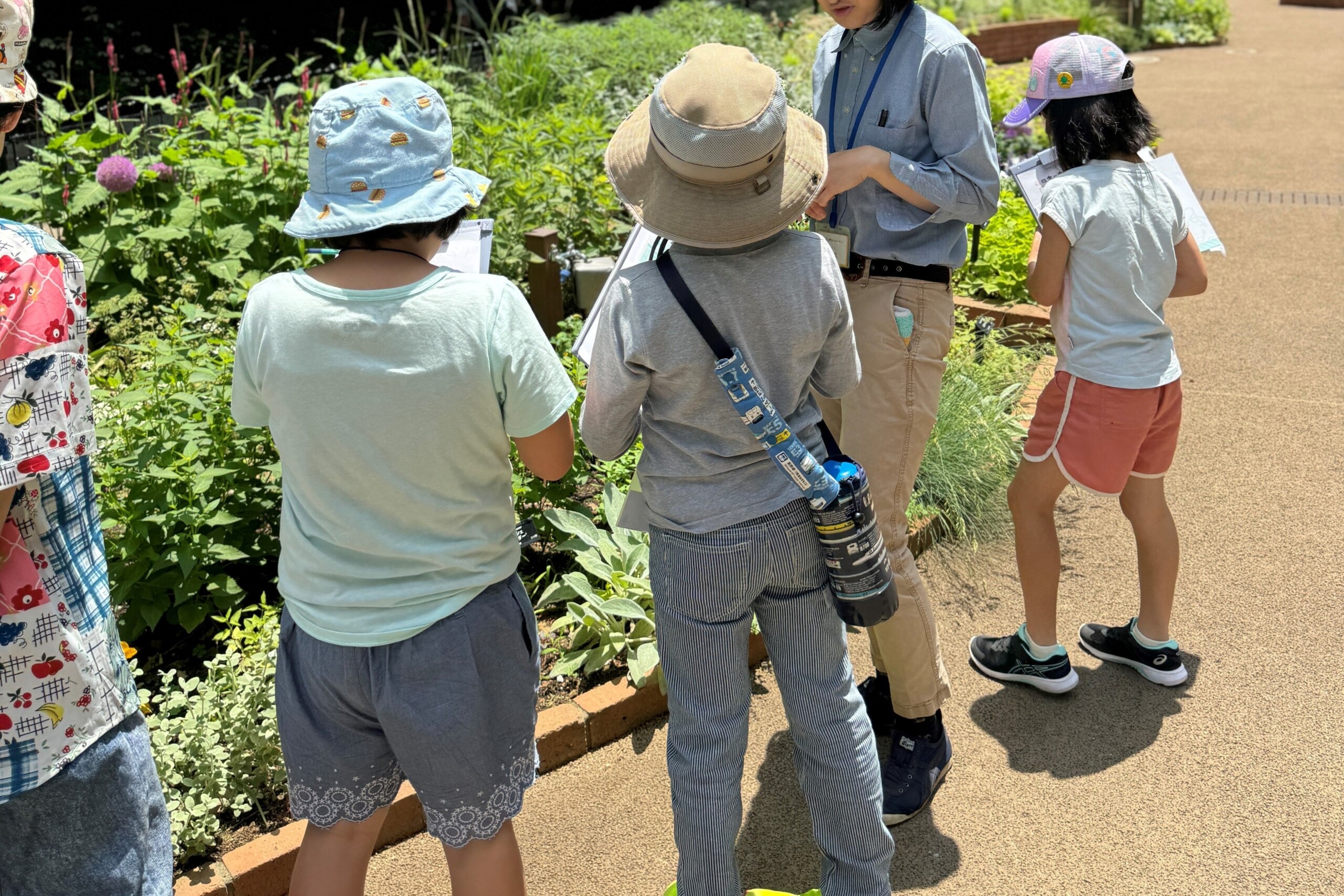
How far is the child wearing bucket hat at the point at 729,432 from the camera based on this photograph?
205 cm

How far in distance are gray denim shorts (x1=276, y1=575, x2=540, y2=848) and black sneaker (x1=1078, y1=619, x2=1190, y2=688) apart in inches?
79.1

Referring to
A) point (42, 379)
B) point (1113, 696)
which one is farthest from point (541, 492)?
point (42, 379)

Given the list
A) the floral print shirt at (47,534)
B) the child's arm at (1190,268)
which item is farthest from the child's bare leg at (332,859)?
the child's arm at (1190,268)

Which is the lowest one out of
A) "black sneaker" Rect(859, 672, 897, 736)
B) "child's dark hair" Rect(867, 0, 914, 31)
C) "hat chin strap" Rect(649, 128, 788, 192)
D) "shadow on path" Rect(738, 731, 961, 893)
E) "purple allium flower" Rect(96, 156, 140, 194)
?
"shadow on path" Rect(738, 731, 961, 893)

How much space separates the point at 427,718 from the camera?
2.04m

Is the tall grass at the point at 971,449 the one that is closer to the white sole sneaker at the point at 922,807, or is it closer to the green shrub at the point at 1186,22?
the white sole sneaker at the point at 922,807

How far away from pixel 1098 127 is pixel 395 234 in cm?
190

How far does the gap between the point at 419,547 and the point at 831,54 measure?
1.61m

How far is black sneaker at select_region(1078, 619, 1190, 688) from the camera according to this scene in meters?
3.36

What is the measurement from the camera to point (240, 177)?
5.08 metres

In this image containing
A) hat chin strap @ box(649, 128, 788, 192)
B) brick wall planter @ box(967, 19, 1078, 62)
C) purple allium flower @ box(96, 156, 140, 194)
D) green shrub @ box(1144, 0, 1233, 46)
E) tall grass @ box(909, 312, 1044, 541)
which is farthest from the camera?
green shrub @ box(1144, 0, 1233, 46)

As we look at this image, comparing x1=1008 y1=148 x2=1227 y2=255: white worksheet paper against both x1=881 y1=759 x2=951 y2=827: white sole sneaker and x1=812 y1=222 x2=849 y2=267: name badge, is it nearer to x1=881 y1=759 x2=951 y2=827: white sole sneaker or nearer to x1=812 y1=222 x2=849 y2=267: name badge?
x1=812 y1=222 x2=849 y2=267: name badge

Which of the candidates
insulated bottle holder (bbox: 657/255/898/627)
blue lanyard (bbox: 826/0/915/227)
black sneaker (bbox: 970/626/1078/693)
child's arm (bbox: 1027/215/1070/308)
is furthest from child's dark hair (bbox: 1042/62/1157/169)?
black sneaker (bbox: 970/626/1078/693)

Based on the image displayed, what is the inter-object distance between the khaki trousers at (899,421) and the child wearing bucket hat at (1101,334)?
52 centimetres
